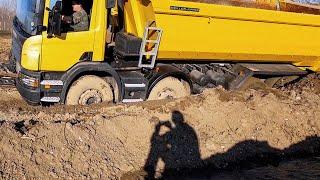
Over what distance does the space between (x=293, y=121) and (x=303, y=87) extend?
3.49 metres

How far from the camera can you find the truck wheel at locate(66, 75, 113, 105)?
338 inches

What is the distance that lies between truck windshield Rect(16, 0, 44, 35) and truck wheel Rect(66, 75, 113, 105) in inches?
50.3

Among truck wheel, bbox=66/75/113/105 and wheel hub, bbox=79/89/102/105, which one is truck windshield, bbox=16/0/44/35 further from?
wheel hub, bbox=79/89/102/105

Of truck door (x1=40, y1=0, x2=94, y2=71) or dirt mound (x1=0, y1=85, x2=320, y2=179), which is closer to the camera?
dirt mound (x1=0, y1=85, x2=320, y2=179)

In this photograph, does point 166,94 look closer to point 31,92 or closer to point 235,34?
point 235,34

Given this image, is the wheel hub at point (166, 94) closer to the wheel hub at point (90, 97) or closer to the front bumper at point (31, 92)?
the wheel hub at point (90, 97)

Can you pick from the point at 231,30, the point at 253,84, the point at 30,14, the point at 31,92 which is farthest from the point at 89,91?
the point at 253,84

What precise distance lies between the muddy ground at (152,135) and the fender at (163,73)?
1.90ft

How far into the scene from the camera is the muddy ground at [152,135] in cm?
619

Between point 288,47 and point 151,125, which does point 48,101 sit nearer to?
point 151,125

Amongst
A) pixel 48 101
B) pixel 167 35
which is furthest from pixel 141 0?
pixel 48 101

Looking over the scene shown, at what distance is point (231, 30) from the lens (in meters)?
9.87

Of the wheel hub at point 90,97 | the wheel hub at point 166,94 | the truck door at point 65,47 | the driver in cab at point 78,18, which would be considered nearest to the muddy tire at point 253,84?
the wheel hub at point 166,94

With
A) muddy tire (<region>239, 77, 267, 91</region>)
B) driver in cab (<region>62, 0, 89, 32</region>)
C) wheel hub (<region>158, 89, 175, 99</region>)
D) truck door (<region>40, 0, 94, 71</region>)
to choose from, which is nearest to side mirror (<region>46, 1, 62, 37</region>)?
truck door (<region>40, 0, 94, 71</region>)
